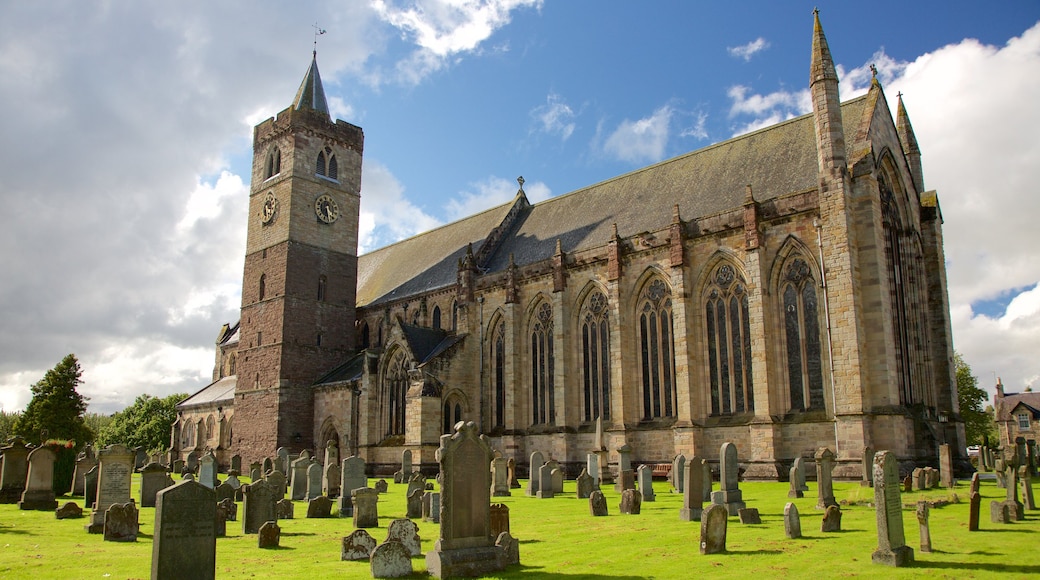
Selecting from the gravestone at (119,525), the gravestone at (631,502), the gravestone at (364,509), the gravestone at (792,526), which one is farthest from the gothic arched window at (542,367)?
the gravestone at (119,525)

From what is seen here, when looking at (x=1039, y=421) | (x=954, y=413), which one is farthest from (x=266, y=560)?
(x=1039, y=421)

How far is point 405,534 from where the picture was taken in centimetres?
1184

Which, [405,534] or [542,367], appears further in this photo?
[542,367]

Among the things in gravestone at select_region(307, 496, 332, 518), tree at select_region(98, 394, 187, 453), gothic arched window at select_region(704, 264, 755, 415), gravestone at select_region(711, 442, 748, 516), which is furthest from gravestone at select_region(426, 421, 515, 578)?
tree at select_region(98, 394, 187, 453)

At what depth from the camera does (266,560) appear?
471 inches

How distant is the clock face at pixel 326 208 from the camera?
45.7m

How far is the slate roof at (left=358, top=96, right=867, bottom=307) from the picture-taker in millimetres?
30922

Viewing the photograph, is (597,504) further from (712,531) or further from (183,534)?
(183,534)

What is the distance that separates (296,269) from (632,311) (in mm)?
21611

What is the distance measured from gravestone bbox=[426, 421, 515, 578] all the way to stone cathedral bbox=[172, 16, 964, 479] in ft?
56.2

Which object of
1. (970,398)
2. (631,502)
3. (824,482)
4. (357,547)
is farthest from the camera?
(970,398)

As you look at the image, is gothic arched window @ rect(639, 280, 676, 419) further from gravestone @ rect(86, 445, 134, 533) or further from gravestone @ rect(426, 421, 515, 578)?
gravestone @ rect(426, 421, 515, 578)

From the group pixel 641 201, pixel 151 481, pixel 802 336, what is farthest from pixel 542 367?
pixel 151 481

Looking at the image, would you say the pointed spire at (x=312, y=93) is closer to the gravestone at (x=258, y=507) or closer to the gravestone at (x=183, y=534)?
the gravestone at (x=258, y=507)
